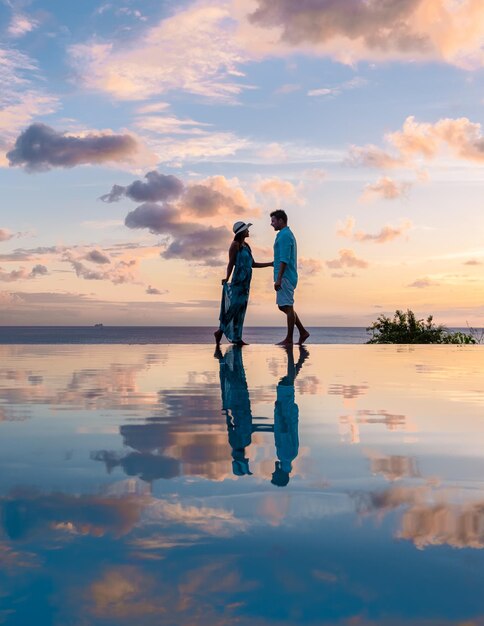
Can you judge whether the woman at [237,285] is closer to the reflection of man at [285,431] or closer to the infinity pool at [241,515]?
the reflection of man at [285,431]

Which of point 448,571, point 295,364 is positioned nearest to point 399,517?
point 448,571

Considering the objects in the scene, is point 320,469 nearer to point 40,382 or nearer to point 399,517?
point 399,517

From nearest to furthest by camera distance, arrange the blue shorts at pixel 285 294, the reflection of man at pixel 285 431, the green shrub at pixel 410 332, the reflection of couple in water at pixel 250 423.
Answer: the reflection of man at pixel 285 431, the reflection of couple in water at pixel 250 423, the blue shorts at pixel 285 294, the green shrub at pixel 410 332

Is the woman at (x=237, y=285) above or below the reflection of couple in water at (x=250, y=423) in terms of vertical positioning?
above

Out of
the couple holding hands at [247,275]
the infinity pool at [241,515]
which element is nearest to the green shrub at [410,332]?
the couple holding hands at [247,275]

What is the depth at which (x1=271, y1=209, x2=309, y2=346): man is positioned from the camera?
1364 cm

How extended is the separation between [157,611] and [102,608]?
13cm

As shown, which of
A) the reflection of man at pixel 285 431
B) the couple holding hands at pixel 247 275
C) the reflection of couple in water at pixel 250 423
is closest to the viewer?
the reflection of man at pixel 285 431

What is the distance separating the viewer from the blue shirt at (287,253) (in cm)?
1364

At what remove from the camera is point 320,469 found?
302 cm

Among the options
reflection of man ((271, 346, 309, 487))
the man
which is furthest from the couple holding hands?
reflection of man ((271, 346, 309, 487))

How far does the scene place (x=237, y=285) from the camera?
13.9 meters

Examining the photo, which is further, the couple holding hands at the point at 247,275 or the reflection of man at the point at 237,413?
the couple holding hands at the point at 247,275

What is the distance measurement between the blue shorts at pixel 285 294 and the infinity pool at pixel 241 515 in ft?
28.9
